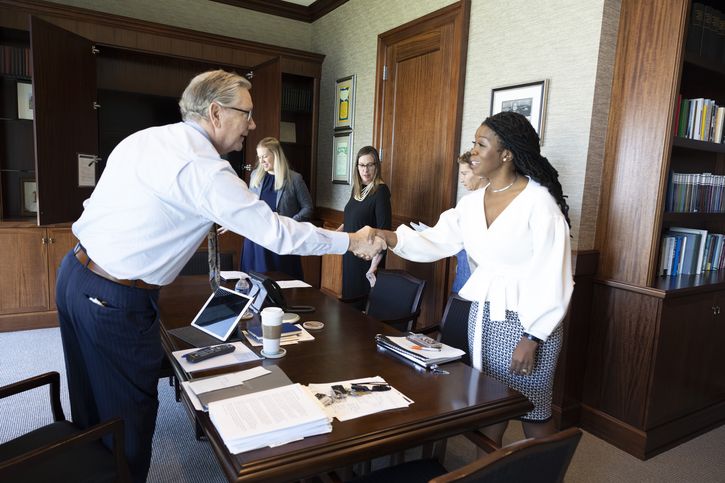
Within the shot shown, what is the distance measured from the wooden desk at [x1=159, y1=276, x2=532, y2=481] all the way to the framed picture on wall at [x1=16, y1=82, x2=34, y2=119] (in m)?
2.92

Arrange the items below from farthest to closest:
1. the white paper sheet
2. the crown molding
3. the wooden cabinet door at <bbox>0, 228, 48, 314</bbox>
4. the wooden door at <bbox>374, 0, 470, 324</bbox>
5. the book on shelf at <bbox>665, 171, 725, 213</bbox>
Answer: the crown molding, the wooden cabinet door at <bbox>0, 228, 48, 314</bbox>, the wooden door at <bbox>374, 0, 470, 324</bbox>, the book on shelf at <bbox>665, 171, 725, 213</bbox>, the white paper sheet

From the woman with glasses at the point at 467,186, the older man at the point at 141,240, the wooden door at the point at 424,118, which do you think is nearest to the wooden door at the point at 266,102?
the wooden door at the point at 424,118

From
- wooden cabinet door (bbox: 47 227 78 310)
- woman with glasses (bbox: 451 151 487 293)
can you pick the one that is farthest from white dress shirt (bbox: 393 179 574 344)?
wooden cabinet door (bbox: 47 227 78 310)

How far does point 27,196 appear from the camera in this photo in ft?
13.6

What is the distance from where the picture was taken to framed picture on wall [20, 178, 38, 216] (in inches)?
163

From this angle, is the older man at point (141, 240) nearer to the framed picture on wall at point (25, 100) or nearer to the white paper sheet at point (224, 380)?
the white paper sheet at point (224, 380)

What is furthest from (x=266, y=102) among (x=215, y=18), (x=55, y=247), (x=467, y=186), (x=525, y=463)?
(x=525, y=463)

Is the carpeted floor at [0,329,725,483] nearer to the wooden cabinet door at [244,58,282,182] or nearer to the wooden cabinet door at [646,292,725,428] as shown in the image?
the wooden cabinet door at [646,292,725,428]

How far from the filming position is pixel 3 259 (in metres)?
3.76

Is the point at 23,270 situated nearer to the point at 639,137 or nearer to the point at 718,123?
the point at 639,137

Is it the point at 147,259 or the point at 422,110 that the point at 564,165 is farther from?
the point at 147,259

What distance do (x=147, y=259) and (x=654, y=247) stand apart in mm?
2328

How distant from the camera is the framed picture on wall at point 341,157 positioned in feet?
15.6

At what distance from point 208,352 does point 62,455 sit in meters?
0.49
